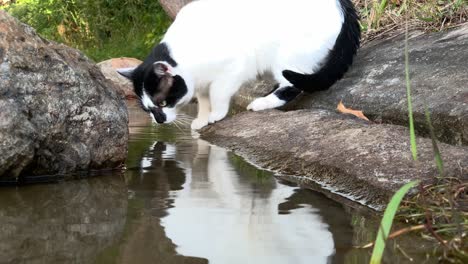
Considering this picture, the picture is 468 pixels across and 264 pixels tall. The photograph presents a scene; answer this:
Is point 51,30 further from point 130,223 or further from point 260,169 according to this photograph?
point 130,223

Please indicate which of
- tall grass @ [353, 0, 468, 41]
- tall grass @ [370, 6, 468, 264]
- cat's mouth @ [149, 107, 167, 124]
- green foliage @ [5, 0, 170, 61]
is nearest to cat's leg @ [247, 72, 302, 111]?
cat's mouth @ [149, 107, 167, 124]

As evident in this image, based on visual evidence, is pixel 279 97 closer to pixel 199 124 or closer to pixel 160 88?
pixel 199 124

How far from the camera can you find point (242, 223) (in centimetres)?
191

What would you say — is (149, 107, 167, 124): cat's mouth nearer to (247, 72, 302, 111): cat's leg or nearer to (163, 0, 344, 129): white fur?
(163, 0, 344, 129): white fur

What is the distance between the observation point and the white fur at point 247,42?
3824 millimetres

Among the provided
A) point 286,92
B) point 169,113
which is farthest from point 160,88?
point 286,92

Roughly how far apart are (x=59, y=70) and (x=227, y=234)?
1.27 m

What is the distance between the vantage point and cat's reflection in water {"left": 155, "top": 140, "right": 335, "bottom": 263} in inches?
64.5

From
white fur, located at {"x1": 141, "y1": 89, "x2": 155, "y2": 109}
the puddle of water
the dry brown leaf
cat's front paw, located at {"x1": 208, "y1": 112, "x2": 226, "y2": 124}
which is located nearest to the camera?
the puddle of water

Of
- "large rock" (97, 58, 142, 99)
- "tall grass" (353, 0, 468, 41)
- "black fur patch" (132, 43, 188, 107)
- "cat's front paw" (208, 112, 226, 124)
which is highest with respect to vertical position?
"tall grass" (353, 0, 468, 41)

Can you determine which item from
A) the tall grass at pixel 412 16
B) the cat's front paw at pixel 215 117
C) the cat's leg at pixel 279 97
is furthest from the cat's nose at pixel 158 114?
the tall grass at pixel 412 16

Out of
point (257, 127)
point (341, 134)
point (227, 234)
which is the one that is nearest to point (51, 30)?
point (257, 127)

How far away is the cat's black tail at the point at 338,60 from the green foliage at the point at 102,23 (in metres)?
5.82

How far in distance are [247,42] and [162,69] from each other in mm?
624
